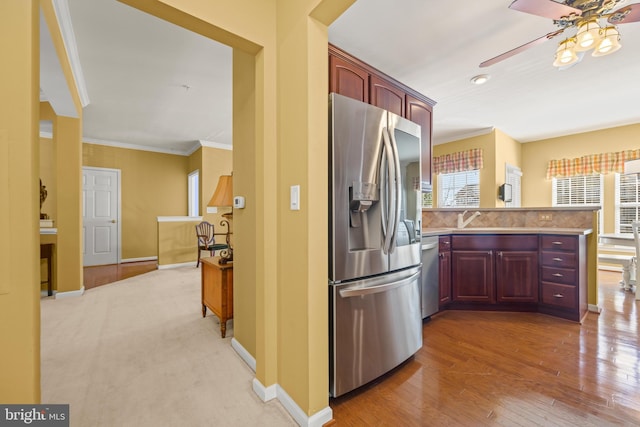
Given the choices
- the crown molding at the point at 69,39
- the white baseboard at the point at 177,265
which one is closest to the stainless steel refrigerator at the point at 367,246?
the crown molding at the point at 69,39

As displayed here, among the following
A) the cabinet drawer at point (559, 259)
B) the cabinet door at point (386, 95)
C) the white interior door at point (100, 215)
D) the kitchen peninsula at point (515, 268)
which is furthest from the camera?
the white interior door at point (100, 215)

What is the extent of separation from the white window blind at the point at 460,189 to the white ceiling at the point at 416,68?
977 millimetres

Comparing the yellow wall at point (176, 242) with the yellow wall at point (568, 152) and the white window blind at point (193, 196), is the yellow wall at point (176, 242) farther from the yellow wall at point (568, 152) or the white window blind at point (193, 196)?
the yellow wall at point (568, 152)

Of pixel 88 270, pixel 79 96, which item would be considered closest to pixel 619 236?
pixel 79 96

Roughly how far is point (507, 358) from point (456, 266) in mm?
1174

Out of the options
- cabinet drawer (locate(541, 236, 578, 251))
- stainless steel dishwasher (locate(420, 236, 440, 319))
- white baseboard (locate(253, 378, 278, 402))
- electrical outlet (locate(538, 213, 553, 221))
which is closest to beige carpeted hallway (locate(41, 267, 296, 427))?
white baseboard (locate(253, 378, 278, 402))

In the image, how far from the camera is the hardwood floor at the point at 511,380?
1.55 m

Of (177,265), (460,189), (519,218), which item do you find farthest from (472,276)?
(177,265)

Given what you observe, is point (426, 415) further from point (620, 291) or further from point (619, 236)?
point (620, 291)

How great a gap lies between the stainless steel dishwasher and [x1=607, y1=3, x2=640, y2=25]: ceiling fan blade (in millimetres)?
2005

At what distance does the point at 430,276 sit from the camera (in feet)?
9.32

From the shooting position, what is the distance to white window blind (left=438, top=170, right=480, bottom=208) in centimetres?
564

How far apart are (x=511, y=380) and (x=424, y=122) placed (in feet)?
8.06

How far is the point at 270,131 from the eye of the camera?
1.68 m
